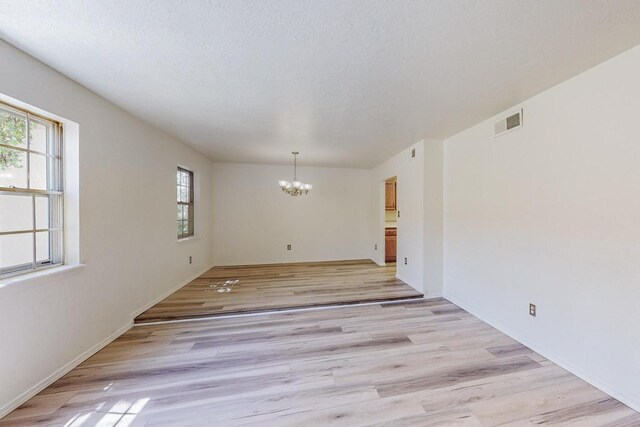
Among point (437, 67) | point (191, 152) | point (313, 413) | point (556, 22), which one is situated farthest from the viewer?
point (191, 152)

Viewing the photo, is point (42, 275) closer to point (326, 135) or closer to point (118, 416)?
point (118, 416)

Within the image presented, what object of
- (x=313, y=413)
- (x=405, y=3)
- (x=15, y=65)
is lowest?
(x=313, y=413)

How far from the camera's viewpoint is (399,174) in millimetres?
4328

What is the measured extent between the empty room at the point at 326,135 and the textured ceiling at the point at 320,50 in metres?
0.02

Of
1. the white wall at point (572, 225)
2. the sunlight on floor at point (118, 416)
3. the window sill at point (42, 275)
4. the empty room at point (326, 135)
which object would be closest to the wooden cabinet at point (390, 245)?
the empty room at point (326, 135)

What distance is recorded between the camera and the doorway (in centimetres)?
555

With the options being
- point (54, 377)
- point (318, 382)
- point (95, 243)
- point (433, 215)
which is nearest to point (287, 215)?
point (433, 215)

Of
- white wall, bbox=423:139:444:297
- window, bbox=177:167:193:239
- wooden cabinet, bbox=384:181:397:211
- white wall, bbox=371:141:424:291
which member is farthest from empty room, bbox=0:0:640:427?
wooden cabinet, bbox=384:181:397:211

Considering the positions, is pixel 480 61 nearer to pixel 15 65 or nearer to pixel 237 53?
pixel 237 53

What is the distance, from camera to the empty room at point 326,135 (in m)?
1.42

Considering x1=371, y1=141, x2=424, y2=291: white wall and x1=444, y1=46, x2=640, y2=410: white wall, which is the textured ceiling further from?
x1=371, y1=141, x2=424, y2=291: white wall

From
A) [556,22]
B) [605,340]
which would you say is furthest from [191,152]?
[605,340]

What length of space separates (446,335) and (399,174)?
2.78 meters

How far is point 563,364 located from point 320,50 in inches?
126
